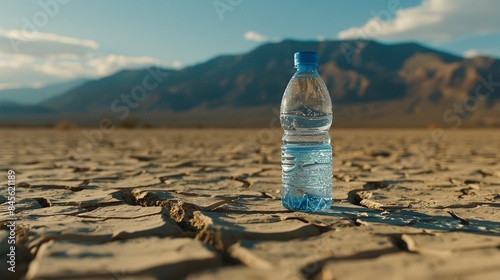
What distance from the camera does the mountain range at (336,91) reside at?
47.4 m

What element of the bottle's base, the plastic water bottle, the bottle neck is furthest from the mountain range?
the bottle's base

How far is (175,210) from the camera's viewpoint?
186 centimetres

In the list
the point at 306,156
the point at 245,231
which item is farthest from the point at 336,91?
the point at 245,231

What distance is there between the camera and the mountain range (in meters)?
47.4

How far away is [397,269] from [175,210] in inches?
38.4

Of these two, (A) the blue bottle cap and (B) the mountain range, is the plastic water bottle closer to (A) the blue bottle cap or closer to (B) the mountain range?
(A) the blue bottle cap

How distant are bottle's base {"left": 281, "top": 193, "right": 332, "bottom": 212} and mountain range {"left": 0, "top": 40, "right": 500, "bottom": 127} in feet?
131

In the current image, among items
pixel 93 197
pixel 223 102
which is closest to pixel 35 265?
pixel 93 197

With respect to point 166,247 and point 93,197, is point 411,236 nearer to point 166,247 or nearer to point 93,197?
point 166,247

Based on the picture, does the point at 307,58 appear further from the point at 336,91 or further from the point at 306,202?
the point at 336,91

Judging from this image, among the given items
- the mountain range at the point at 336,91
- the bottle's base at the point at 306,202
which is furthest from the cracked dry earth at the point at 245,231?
the mountain range at the point at 336,91

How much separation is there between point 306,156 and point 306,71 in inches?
13.8

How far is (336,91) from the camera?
6056 cm

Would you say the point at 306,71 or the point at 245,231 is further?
the point at 306,71
